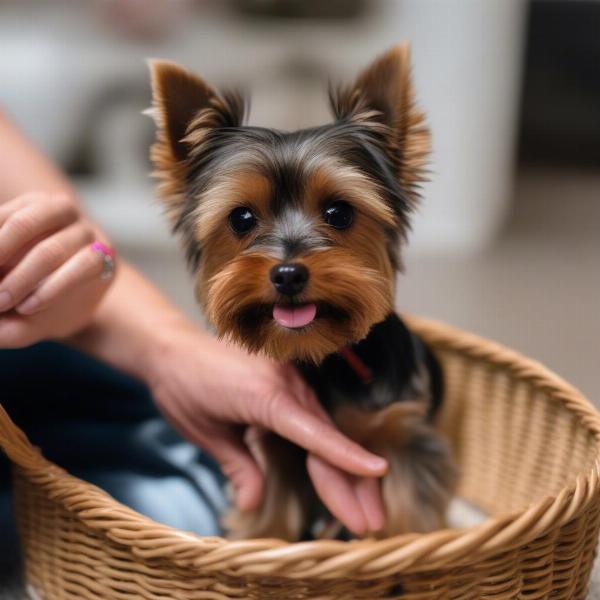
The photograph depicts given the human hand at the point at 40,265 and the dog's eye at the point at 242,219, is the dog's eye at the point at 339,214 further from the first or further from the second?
the human hand at the point at 40,265

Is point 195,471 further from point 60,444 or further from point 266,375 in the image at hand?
point 266,375

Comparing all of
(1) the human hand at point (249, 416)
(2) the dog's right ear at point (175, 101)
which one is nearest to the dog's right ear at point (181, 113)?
(2) the dog's right ear at point (175, 101)

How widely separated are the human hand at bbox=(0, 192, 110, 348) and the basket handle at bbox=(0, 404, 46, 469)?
0.12 m

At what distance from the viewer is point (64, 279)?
1064 millimetres

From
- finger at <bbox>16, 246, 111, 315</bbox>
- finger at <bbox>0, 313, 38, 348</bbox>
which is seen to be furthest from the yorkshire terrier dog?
finger at <bbox>0, 313, 38, 348</bbox>

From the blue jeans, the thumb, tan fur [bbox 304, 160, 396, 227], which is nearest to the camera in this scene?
tan fur [bbox 304, 160, 396, 227]

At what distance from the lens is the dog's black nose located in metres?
0.87

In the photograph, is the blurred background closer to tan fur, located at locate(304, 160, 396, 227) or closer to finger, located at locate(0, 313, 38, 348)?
finger, located at locate(0, 313, 38, 348)

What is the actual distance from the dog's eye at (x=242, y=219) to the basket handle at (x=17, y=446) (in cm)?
35

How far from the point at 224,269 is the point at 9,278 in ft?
0.91

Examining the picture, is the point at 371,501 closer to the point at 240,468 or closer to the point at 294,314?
the point at 240,468

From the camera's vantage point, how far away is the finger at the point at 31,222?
1.03 metres

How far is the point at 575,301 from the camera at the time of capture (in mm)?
2711

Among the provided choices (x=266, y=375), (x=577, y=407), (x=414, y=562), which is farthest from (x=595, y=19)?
(x=414, y=562)
